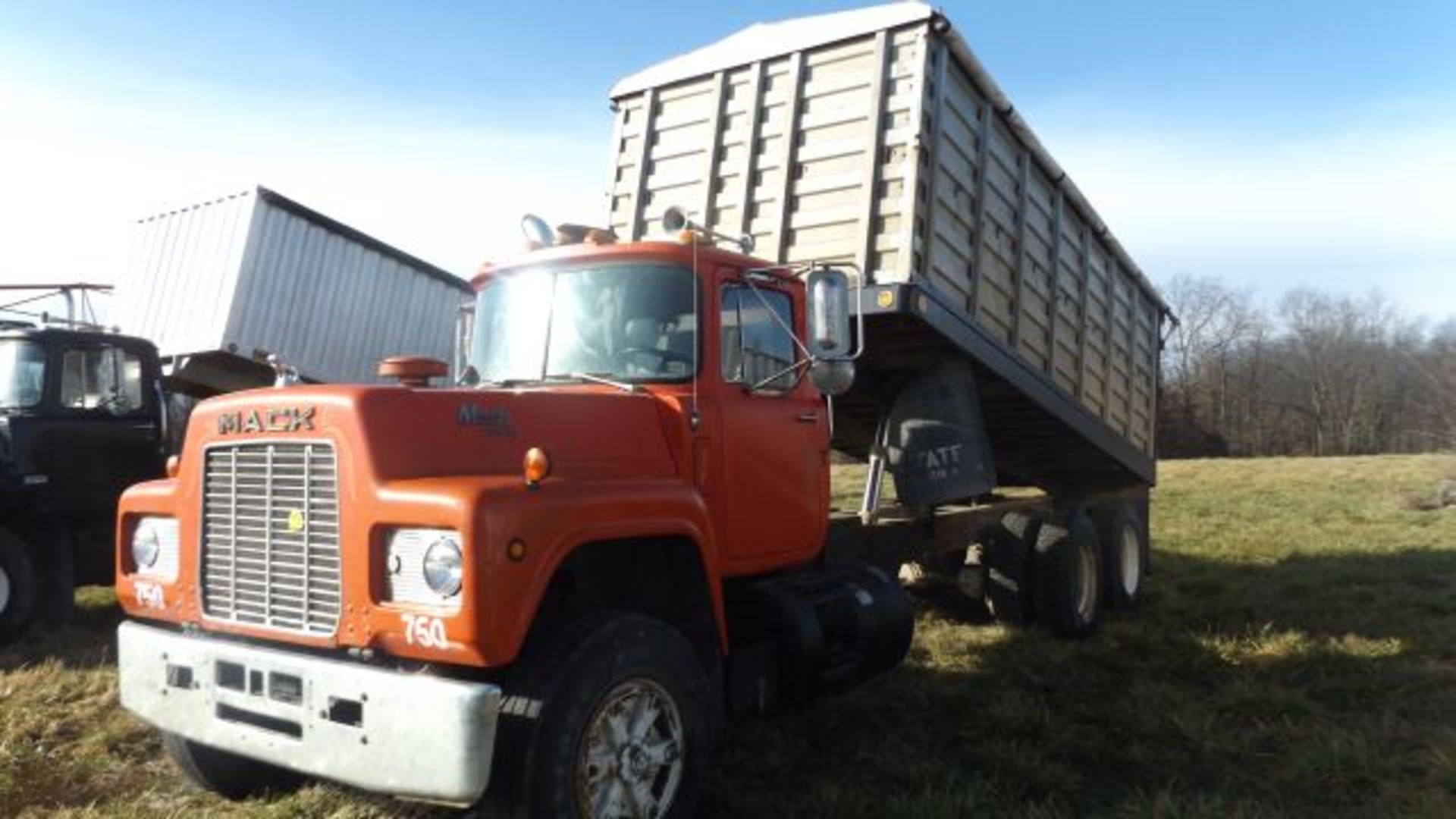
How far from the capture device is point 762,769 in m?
4.82

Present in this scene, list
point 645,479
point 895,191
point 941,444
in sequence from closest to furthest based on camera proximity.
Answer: point 645,479
point 895,191
point 941,444

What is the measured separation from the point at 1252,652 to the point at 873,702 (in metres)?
2.92

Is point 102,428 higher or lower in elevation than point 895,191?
lower

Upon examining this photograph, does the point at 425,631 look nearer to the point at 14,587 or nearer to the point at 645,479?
the point at 645,479

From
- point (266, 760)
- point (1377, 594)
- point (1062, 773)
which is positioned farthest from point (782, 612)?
point (1377, 594)

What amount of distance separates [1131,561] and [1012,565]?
1920mm

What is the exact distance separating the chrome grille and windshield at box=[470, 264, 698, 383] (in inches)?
43.6

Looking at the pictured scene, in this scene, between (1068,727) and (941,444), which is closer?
(1068,727)

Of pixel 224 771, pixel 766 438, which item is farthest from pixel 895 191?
pixel 224 771

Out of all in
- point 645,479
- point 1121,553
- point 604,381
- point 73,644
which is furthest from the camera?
point 1121,553

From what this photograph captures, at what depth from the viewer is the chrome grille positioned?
11.3 ft

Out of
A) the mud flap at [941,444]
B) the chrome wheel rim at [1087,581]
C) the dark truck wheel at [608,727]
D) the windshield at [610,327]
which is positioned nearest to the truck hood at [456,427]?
the windshield at [610,327]

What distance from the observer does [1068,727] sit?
213 inches

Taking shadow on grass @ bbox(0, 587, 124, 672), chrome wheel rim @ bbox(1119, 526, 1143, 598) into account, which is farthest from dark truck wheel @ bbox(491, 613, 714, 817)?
chrome wheel rim @ bbox(1119, 526, 1143, 598)
